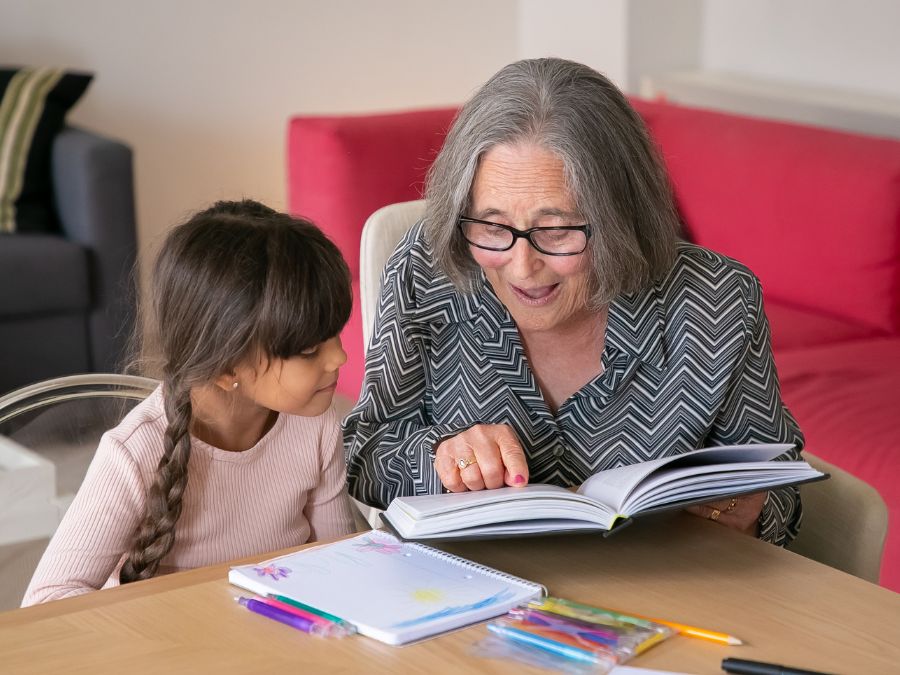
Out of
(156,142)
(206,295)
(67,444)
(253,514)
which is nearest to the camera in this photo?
(206,295)

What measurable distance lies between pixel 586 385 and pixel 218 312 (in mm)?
436

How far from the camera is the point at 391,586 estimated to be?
1.05m

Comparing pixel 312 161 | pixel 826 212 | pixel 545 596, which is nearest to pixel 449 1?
pixel 312 161

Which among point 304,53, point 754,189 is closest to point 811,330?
point 754,189

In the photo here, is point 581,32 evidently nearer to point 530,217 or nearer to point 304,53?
point 304,53

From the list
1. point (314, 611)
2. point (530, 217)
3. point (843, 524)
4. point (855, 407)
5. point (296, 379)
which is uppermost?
point (530, 217)

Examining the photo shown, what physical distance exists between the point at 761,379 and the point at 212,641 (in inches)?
28.8

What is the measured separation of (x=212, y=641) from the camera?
0.97 m

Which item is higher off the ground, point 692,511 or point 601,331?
point 601,331

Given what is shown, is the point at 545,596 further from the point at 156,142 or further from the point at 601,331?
the point at 156,142

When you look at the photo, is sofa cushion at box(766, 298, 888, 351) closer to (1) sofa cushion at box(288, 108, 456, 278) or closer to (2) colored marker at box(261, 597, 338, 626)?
(1) sofa cushion at box(288, 108, 456, 278)

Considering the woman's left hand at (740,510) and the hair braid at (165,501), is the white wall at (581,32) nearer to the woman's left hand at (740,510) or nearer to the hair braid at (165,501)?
the woman's left hand at (740,510)

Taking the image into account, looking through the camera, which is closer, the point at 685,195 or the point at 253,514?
the point at 253,514

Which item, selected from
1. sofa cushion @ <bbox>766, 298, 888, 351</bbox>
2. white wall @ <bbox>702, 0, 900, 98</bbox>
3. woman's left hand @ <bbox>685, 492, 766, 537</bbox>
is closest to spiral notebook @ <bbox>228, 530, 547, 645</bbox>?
woman's left hand @ <bbox>685, 492, 766, 537</bbox>
